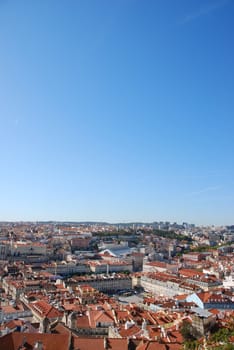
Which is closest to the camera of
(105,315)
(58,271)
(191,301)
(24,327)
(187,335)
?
(187,335)

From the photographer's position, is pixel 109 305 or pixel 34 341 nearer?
pixel 34 341

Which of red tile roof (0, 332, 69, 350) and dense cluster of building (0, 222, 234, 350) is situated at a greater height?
red tile roof (0, 332, 69, 350)

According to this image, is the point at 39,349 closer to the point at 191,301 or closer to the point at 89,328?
the point at 89,328

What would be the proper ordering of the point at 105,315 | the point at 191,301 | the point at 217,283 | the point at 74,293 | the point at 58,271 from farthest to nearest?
the point at 58,271, the point at 217,283, the point at 74,293, the point at 191,301, the point at 105,315

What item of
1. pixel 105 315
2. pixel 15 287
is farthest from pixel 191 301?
pixel 15 287

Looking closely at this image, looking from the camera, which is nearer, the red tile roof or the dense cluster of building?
the red tile roof

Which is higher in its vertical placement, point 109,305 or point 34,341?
point 34,341

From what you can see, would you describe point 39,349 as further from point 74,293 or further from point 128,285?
point 128,285

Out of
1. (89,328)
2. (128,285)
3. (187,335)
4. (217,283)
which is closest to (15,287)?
(128,285)

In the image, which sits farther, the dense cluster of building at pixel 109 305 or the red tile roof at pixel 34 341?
the dense cluster of building at pixel 109 305

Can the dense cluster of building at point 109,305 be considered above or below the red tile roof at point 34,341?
below

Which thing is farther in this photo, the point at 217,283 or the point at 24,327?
the point at 217,283
